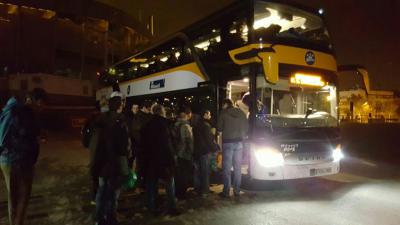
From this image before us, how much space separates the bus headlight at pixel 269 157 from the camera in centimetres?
713

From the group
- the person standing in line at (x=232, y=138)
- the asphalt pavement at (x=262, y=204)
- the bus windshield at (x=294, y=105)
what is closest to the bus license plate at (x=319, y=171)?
the asphalt pavement at (x=262, y=204)

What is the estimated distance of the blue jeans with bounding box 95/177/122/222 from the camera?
16.7 ft

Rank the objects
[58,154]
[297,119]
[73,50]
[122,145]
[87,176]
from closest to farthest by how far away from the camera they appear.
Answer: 1. [122,145]
2. [297,119]
3. [87,176]
4. [58,154]
5. [73,50]

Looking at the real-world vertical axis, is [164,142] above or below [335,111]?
below

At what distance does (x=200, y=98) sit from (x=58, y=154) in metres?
8.33

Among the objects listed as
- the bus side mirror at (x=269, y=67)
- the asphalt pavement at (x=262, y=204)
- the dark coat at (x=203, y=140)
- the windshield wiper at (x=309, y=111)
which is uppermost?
the bus side mirror at (x=269, y=67)

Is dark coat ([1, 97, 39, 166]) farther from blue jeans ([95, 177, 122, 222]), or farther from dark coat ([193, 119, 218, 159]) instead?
dark coat ([193, 119, 218, 159])

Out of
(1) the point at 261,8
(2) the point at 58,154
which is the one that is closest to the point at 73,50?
(2) the point at 58,154

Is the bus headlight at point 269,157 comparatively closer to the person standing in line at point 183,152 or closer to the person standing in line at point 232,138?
the person standing in line at point 232,138

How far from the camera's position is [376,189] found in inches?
315

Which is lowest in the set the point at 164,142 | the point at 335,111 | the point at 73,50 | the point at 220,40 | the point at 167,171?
the point at 167,171

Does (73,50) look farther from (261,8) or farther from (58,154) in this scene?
(261,8)

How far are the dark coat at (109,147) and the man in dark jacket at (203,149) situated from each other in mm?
2305

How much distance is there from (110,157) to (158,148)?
3.45 ft
